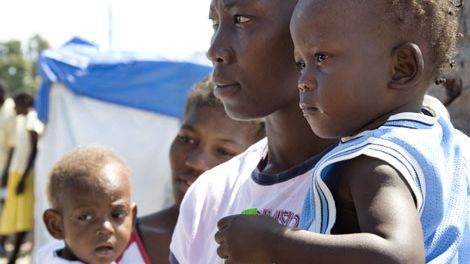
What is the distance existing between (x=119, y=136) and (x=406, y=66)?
13.7ft

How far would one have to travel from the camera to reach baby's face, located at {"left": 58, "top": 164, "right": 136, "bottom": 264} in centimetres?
269

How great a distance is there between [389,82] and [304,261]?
382mm

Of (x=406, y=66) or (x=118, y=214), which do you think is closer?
(x=406, y=66)

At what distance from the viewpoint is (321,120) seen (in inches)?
54.2

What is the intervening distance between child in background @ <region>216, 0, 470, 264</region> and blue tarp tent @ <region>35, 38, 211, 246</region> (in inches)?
142

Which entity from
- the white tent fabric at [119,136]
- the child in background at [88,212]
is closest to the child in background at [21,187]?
the white tent fabric at [119,136]

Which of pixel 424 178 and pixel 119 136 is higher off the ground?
pixel 424 178

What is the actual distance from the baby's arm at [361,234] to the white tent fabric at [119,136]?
3.65 metres

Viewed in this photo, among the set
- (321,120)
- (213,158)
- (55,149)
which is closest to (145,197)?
(55,149)

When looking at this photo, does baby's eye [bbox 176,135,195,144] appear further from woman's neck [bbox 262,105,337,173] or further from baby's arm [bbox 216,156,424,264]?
baby's arm [bbox 216,156,424,264]

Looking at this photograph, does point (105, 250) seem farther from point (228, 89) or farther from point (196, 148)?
point (228, 89)

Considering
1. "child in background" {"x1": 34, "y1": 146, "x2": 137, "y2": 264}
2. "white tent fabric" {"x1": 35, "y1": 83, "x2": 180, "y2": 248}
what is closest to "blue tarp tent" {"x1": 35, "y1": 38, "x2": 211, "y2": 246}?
"white tent fabric" {"x1": 35, "y1": 83, "x2": 180, "y2": 248}

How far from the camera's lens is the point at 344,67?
52.5 inches

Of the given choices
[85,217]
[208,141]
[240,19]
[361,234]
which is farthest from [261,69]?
[85,217]
